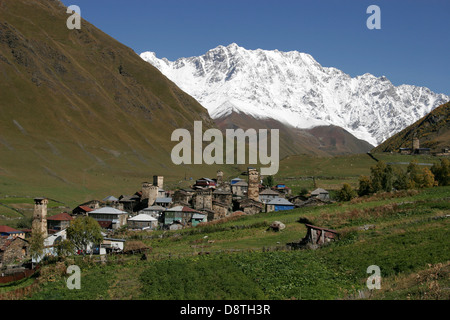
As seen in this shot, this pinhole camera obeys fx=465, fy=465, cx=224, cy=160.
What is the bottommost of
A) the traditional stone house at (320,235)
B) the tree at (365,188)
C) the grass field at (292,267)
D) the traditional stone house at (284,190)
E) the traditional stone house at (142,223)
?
the grass field at (292,267)

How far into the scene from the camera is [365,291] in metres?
24.5

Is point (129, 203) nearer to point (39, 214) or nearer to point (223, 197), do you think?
point (223, 197)

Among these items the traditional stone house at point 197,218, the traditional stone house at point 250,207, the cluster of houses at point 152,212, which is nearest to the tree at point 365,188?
the cluster of houses at point 152,212

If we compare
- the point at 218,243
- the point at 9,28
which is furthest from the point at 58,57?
the point at 218,243

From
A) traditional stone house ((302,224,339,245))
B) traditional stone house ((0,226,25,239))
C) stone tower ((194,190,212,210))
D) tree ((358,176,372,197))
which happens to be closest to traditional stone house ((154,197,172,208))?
stone tower ((194,190,212,210))

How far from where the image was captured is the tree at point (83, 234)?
4941 cm

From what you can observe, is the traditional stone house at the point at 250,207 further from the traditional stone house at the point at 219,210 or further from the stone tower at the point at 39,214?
the stone tower at the point at 39,214

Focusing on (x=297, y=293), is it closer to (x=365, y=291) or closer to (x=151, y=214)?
(x=365, y=291)

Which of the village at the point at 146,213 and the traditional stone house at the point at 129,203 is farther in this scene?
the traditional stone house at the point at 129,203

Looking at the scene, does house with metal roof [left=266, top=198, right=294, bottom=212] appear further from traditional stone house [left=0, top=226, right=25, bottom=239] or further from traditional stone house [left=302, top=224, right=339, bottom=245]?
traditional stone house [left=0, top=226, right=25, bottom=239]

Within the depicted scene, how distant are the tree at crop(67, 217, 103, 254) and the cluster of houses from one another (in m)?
2.93

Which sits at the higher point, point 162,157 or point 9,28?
point 9,28
